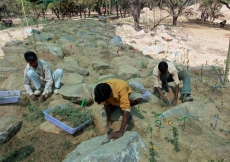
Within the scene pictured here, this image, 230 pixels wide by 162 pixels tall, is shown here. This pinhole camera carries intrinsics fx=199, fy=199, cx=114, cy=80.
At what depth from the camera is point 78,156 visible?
6.66 feet

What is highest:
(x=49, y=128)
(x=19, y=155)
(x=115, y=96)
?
(x=115, y=96)

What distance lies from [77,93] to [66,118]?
56 cm

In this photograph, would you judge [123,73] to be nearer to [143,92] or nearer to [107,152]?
[143,92]

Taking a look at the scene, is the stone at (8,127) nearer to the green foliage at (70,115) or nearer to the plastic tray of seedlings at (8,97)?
the plastic tray of seedlings at (8,97)

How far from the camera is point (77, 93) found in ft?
10.3

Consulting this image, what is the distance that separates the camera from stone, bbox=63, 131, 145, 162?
1.84 metres

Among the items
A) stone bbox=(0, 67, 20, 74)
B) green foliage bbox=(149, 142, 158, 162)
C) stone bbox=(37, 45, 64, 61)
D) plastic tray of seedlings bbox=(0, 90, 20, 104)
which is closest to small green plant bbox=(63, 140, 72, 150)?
green foliage bbox=(149, 142, 158, 162)

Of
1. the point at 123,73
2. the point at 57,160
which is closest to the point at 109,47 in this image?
the point at 123,73

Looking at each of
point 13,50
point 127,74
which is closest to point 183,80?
point 127,74

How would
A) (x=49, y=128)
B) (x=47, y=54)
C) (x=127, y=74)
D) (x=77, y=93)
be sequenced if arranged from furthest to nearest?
1. (x=47, y=54)
2. (x=127, y=74)
3. (x=77, y=93)
4. (x=49, y=128)

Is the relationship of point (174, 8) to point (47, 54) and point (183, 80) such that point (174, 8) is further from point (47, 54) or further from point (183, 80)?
point (183, 80)

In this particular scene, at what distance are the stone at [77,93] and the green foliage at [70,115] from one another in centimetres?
30

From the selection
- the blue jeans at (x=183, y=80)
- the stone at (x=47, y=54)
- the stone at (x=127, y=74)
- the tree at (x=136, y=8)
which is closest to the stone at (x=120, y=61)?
the stone at (x=127, y=74)

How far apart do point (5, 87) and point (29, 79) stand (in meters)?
0.58
